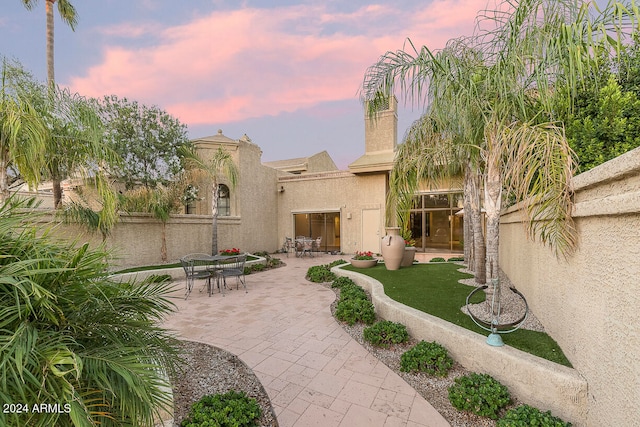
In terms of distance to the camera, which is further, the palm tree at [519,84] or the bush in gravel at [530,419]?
the palm tree at [519,84]

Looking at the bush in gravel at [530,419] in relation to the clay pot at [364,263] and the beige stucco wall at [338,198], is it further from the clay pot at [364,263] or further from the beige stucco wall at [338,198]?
the beige stucco wall at [338,198]

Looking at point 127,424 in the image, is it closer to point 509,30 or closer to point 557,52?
point 557,52

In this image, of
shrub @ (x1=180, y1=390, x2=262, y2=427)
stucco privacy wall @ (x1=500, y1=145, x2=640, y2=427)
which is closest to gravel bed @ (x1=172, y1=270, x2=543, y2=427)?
shrub @ (x1=180, y1=390, x2=262, y2=427)

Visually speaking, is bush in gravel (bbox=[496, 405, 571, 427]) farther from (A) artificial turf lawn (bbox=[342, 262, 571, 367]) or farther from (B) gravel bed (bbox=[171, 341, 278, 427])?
(B) gravel bed (bbox=[171, 341, 278, 427])

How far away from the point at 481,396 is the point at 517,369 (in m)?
0.51

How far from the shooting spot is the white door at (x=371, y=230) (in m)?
15.1

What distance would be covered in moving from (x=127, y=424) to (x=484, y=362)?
3.66 m

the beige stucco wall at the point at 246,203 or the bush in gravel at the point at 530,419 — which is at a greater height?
the beige stucco wall at the point at 246,203

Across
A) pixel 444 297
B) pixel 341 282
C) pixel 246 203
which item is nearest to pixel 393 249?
pixel 341 282

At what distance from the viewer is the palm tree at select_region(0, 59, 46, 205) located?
453 centimetres

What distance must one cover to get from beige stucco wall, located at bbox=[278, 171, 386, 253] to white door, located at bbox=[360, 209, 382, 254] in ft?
0.60

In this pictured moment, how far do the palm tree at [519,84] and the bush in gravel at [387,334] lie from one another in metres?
1.76

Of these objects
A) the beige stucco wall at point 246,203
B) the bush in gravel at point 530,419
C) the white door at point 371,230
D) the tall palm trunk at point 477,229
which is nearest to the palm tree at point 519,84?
the bush in gravel at point 530,419

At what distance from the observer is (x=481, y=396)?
2773 millimetres
